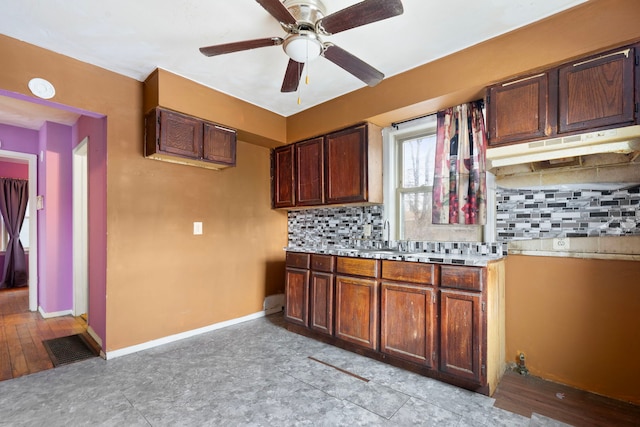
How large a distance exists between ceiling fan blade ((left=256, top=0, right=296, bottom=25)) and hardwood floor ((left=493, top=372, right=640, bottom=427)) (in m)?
2.67

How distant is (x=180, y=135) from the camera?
2.95m

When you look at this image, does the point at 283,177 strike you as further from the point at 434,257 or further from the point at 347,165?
the point at 434,257

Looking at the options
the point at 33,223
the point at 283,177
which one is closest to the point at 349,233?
the point at 283,177

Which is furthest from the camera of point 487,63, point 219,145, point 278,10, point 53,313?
point 53,313

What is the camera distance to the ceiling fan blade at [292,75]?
2148 millimetres

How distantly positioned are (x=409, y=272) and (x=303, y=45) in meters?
1.81

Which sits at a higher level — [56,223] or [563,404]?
[56,223]

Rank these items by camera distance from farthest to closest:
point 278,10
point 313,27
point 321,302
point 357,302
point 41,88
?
point 321,302
point 357,302
point 41,88
point 313,27
point 278,10

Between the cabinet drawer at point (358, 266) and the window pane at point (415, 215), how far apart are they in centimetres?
69

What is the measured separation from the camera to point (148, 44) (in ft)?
7.95

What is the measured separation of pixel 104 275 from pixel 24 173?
17.7 feet

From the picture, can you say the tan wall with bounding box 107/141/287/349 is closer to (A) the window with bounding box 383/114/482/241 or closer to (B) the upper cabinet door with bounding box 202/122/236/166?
(B) the upper cabinet door with bounding box 202/122/236/166

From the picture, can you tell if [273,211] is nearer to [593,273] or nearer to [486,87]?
[486,87]

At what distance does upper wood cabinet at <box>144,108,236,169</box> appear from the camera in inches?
112
